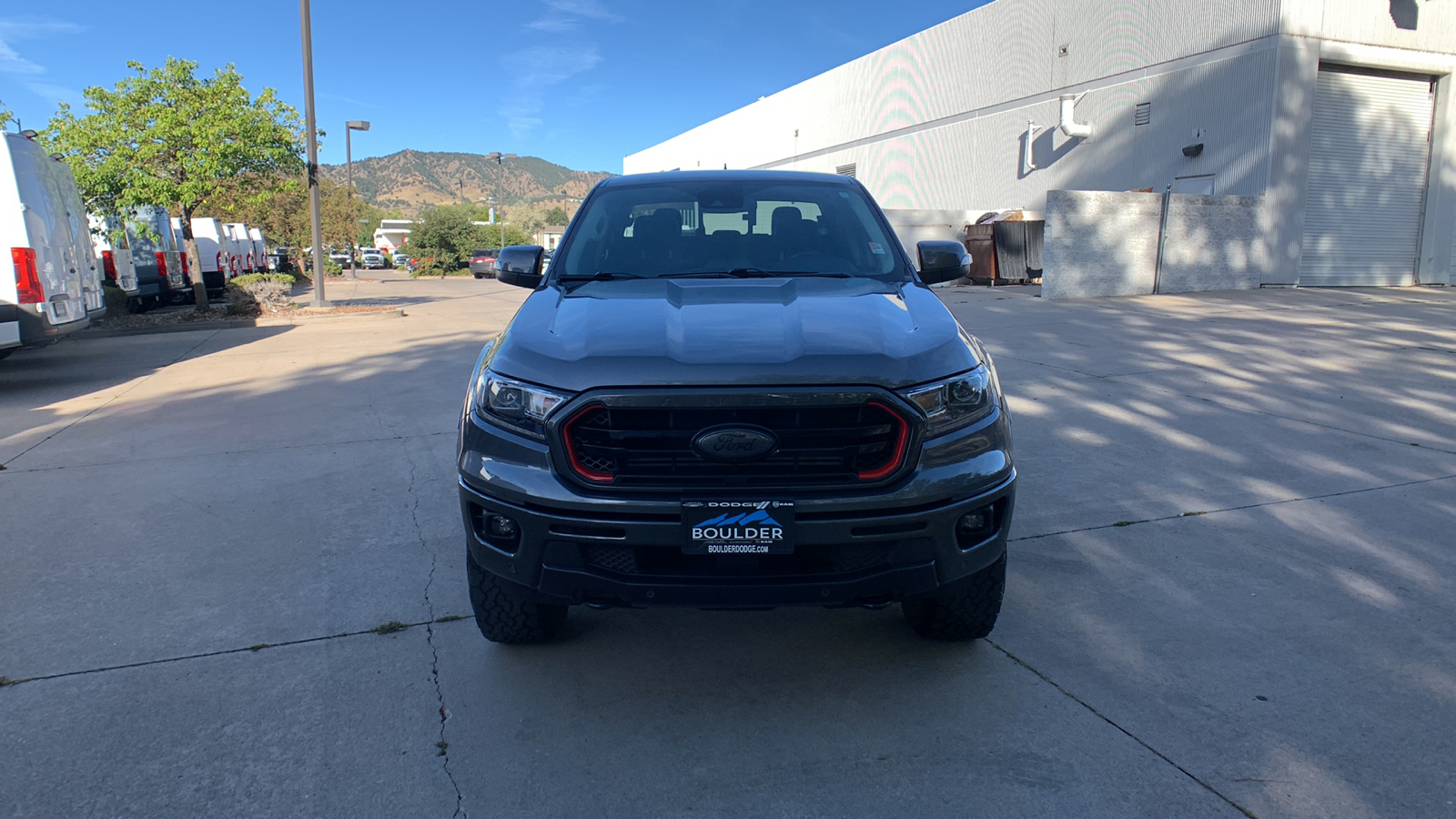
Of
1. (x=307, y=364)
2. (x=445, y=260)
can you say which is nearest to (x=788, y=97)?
(x=445, y=260)

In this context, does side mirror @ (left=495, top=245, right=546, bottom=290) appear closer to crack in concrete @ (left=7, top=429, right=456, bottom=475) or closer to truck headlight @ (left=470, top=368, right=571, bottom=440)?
truck headlight @ (left=470, top=368, right=571, bottom=440)

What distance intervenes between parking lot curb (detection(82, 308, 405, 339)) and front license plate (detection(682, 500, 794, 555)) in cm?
1450

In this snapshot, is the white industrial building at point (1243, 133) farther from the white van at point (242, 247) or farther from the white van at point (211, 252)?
the white van at point (242, 247)

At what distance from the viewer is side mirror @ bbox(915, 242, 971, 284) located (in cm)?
415

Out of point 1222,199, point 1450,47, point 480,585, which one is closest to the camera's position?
point 480,585

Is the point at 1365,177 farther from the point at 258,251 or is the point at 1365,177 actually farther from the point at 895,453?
the point at 258,251

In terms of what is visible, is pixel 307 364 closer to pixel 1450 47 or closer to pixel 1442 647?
pixel 1442 647

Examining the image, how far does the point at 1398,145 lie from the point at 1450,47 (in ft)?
8.22

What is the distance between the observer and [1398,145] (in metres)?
21.5

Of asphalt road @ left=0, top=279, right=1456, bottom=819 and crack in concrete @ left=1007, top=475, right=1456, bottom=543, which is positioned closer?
asphalt road @ left=0, top=279, right=1456, bottom=819

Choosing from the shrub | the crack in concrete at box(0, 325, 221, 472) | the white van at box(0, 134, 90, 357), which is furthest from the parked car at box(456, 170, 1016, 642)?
the shrub

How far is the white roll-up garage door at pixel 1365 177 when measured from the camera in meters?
20.8

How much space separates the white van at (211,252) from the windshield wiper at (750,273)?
70.5ft

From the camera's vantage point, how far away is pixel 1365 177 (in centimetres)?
2141
